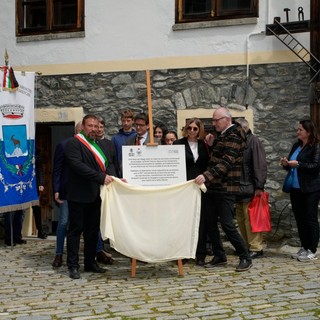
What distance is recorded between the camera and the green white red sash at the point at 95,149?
6.71m

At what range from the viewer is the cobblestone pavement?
5227mm

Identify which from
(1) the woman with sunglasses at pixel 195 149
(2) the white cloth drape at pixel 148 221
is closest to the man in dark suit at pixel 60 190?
(2) the white cloth drape at pixel 148 221

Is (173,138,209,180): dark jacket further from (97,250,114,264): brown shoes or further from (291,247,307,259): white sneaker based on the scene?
(291,247,307,259): white sneaker

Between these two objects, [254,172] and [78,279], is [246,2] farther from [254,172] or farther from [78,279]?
[78,279]

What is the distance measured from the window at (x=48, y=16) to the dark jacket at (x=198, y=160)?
3.58 meters

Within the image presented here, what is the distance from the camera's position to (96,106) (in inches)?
383

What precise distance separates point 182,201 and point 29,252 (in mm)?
2744

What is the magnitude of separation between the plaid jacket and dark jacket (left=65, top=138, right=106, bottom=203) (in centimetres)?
114

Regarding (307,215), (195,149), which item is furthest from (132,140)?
(307,215)

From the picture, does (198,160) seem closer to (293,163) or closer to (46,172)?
(293,163)

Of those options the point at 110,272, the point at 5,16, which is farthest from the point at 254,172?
the point at 5,16

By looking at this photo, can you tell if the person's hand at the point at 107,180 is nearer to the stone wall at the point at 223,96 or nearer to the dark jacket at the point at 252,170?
the dark jacket at the point at 252,170

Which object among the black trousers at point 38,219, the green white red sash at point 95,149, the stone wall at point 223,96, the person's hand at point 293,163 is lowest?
the black trousers at point 38,219

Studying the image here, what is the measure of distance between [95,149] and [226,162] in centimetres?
138
